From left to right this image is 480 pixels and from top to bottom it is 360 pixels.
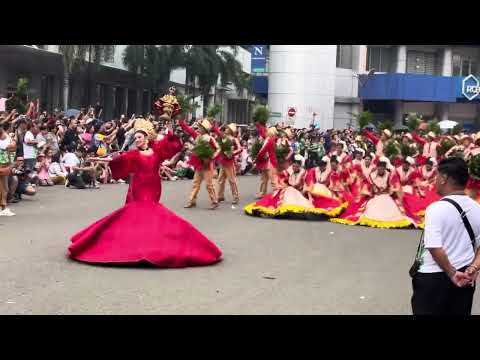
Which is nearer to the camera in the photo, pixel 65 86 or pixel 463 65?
pixel 65 86

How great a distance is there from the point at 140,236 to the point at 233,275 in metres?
1.33

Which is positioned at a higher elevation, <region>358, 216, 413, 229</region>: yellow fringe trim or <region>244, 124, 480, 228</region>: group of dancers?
<region>244, 124, 480, 228</region>: group of dancers

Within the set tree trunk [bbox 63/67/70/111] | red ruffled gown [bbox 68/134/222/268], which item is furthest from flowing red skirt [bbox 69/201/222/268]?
tree trunk [bbox 63/67/70/111]

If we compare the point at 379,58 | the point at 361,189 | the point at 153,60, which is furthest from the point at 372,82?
the point at 361,189

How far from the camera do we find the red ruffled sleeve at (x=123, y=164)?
35.6ft

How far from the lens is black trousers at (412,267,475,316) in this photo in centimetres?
543

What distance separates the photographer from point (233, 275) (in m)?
9.90

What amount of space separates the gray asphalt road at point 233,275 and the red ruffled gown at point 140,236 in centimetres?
20

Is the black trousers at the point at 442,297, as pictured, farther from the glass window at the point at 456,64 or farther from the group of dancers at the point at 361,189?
the glass window at the point at 456,64

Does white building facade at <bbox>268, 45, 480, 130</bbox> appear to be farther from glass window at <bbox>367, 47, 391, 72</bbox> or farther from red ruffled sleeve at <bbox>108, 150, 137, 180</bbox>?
red ruffled sleeve at <bbox>108, 150, 137, 180</bbox>

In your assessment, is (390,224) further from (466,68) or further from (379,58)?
(466,68)

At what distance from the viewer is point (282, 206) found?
16234 mm

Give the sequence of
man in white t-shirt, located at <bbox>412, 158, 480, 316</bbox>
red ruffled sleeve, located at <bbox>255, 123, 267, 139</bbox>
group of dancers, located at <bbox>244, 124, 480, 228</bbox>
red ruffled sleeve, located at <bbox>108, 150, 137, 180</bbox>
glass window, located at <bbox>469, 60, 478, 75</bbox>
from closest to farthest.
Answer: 1. man in white t-shirt, located at <bbox>412, 158, 480, 316</bbox>
2. red ruffled sleeve, located at <bbox>108, 150, 137, 180</bbox>
3. group of dancers, located at <bbox>244, 124, 480, 228</bbox>
4. red ruffled sleeve, located at <bbox>255, 123, 267, 139</bbox>
5. glass window, located at <bbox>469, 60, 478, 75</bbox>
